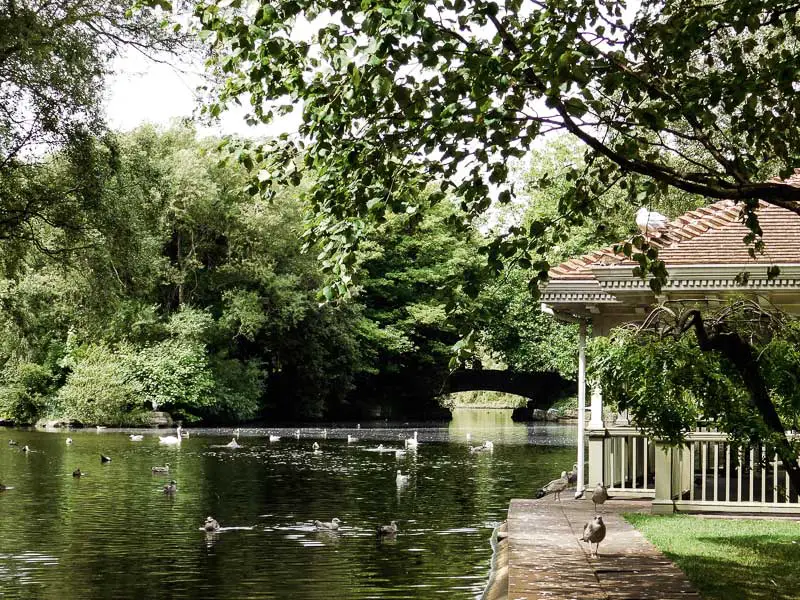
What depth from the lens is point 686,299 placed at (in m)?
15.9

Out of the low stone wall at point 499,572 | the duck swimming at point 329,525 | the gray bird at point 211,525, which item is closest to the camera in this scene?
the low stone wall at point 499,572

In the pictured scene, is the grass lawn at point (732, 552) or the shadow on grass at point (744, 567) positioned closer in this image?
the shadow on grass at point (744, 567)

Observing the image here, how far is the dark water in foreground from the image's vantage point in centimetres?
1402

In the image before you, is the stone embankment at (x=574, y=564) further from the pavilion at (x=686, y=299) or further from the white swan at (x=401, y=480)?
the white swan at (x=401, y=480)

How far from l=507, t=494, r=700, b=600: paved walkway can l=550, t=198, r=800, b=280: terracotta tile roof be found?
146 inches

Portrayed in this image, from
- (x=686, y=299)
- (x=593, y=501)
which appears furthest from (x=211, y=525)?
(x=686, y=299)

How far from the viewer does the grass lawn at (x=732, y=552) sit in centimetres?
1017

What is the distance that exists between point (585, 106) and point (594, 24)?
2.01 m

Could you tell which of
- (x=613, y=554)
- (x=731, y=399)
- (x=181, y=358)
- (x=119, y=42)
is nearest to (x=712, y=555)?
(x=613, y=554)

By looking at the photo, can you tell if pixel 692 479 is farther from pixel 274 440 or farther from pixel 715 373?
pixel 274 440

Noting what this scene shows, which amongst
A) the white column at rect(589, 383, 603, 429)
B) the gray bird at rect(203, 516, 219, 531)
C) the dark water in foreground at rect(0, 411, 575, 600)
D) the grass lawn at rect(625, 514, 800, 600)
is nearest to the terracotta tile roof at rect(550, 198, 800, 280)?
the white column at rect(589, 383, 603, 429)

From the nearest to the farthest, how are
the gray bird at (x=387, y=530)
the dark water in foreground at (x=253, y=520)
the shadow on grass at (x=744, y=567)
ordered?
the shadow on grass at (x=744, y=567) → the dark water in foreground at (x=253, y=520) → the gray bird at (x=387, y=530)

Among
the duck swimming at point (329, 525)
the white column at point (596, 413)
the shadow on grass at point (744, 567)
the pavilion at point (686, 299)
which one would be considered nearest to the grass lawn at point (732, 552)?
the shadow on grass at point (744, 567)

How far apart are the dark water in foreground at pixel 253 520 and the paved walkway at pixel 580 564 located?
1.02 metres
